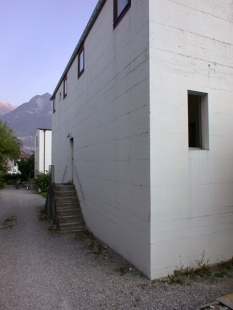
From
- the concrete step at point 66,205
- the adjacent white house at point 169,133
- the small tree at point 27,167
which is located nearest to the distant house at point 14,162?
the small tree at point 27,167

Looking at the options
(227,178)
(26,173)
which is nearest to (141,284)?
(227,178)

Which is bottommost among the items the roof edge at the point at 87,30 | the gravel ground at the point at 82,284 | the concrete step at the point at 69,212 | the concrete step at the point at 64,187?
the gravel ground at the point at 82,284

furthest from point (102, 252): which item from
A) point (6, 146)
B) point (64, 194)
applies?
point (6, 146)

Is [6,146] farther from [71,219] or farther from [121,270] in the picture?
[121,270]

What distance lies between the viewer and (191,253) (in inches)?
185

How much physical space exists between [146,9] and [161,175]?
307 cm

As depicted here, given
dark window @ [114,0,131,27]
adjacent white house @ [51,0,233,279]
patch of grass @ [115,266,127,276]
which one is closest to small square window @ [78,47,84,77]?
adjacent white house @ [51,0,233,279]

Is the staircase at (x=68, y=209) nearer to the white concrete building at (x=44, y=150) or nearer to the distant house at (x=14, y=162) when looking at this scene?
the white concrete building at (x=44, y=150)

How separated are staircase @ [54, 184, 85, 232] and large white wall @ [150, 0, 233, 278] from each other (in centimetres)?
451

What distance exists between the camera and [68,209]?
8984mm

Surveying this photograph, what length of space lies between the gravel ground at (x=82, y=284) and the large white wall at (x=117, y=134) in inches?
17.2

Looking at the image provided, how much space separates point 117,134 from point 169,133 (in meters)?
1.63

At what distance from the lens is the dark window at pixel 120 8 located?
216 inches

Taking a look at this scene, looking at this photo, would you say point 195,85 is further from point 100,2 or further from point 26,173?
point 26,173
